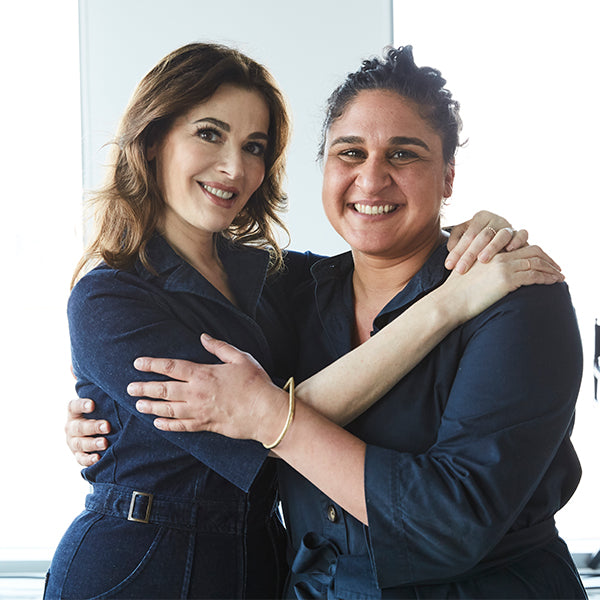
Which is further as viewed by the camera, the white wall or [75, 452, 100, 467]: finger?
the white wall

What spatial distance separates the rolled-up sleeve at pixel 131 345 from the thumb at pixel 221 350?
0.05 feet

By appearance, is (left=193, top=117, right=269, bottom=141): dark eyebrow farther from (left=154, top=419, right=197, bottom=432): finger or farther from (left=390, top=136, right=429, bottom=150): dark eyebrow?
(left=154, top=419, right=197, bottom=432): finger

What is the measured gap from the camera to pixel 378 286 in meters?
1.96

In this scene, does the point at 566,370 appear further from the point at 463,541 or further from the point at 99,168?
the point at 99,168

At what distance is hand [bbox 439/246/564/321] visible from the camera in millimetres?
1563

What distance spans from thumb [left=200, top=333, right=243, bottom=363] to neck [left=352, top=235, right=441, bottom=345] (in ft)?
1.40

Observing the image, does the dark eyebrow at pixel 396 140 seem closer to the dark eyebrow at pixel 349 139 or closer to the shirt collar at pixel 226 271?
the dark eyebrow at pixel 349 139

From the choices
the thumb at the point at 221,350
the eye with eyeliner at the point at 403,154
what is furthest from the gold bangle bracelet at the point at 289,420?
the eye with eyeliner at the point at 403,154

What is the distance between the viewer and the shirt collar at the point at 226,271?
70.5 inches

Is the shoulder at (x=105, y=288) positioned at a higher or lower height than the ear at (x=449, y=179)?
lower

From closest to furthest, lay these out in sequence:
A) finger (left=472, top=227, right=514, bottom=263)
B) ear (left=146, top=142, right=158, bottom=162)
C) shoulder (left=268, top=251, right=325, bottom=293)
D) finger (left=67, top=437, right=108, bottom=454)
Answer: finger (left=472, top=227, right=514, bottom=263) < finger (left=67, top=437, right=108, bottom=454) < ear (left=146, top=142, right=158, bottom=162) < shoulder (left=268, top=251, right=325, bottom=293)

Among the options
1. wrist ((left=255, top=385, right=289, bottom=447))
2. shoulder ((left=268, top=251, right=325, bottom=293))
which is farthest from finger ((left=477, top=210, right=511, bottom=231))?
wrist ((left=255, top=385, right=289, bottom=447))

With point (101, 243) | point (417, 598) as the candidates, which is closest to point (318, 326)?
point (101, 243)

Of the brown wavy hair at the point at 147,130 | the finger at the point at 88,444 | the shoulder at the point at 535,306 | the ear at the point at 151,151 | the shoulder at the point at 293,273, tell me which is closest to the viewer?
the shoulder at the point at 535,306
